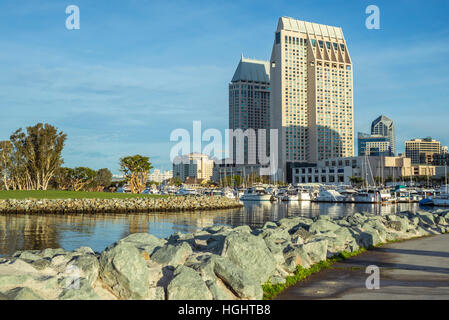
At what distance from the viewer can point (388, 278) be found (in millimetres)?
11953

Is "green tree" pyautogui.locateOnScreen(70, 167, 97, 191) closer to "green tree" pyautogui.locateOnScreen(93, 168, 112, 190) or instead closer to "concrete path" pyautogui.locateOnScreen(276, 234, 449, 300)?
"green tree" pyautogui.locateOnScreen(93, 168, 112, 190)

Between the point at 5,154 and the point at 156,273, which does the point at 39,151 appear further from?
the point at 156,273

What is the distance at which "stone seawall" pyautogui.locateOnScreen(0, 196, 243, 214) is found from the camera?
5469 cm

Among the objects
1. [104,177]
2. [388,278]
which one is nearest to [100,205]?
[388,278]

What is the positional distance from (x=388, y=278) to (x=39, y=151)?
74.9m

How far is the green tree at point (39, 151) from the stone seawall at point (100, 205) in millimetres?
20494

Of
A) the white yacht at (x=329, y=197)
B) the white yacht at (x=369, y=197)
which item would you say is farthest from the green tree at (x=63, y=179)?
the white yacht at (x=369, y=197)

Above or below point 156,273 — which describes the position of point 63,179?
above

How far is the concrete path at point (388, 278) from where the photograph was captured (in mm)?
10211

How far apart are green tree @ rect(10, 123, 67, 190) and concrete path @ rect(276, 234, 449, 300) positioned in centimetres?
7054

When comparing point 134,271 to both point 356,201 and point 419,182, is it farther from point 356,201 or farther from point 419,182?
point 419,182

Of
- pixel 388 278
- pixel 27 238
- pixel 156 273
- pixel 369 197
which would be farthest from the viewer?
pixel 369 197

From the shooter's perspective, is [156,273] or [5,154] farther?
[5,154]
